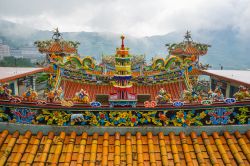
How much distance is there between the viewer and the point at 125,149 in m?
5.21

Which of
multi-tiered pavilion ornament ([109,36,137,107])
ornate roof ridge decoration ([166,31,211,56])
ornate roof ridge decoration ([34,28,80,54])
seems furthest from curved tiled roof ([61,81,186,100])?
ornate roof ridge decoration ([34,28,80,54])

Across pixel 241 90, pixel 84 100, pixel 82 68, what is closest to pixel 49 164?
pixel 84 100

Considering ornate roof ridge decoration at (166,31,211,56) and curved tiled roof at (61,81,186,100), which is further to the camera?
ornate roof ridge decoration at (166,31,211,56)

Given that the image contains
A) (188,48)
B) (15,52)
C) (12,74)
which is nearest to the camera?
(12,74)

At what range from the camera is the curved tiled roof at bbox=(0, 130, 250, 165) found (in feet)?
16.1

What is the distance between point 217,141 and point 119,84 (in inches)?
108

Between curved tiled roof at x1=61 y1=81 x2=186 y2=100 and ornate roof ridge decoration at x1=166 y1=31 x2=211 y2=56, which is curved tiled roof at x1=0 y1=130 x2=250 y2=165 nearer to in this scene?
curved tiled roof at x1=61 y1=81 x2=186 y2=100

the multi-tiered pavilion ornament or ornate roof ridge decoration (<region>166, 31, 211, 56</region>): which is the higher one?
ornate roof ridge decoration (<region>166, 31, 211, 56</region>)

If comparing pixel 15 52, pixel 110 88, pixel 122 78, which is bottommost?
pixel 110 88

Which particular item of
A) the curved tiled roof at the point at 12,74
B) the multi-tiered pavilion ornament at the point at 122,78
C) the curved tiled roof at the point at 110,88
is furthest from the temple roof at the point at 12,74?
the multi-tiered pavilion ornament at the point at 122,78

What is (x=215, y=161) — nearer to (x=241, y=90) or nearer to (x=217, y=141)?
(x=217, y=141)

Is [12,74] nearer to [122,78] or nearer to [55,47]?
[55,47]

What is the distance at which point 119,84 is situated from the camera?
6.33 meters

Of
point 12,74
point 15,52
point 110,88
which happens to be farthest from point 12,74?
point 15,52
